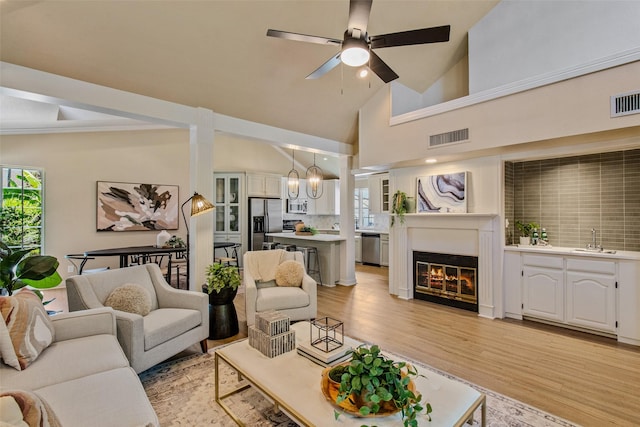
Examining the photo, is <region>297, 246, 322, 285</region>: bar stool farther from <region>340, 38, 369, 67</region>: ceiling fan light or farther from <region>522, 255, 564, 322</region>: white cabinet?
<region>340, 38, 369, 67</region>: ceiling fan light

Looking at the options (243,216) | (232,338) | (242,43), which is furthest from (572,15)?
(243,216)

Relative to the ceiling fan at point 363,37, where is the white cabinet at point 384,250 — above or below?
below

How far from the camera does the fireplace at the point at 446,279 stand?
428 centimetres

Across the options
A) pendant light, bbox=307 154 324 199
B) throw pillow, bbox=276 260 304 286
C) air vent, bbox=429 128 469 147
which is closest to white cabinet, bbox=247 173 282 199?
pendant light, bbox=307 154 324 199

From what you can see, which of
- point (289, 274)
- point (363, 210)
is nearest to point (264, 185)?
point (363, 210)

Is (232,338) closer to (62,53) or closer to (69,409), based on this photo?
(69,409)

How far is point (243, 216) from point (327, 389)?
6345 mm

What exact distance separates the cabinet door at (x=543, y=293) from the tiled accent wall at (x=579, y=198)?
57 centimetres

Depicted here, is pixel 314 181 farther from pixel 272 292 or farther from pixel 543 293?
pixel 543 293

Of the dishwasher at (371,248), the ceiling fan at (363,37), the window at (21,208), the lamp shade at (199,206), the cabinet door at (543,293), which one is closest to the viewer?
the ceiling fan at (363,37)

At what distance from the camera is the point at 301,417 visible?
1.50 m

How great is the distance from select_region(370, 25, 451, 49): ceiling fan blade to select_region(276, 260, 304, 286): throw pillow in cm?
260

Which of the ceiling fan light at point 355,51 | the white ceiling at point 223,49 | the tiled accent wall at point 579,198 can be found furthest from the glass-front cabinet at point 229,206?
the tiled accent wall at point 579,198

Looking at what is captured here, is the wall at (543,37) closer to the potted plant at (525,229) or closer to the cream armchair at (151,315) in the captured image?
the potted plant at (525,229)
